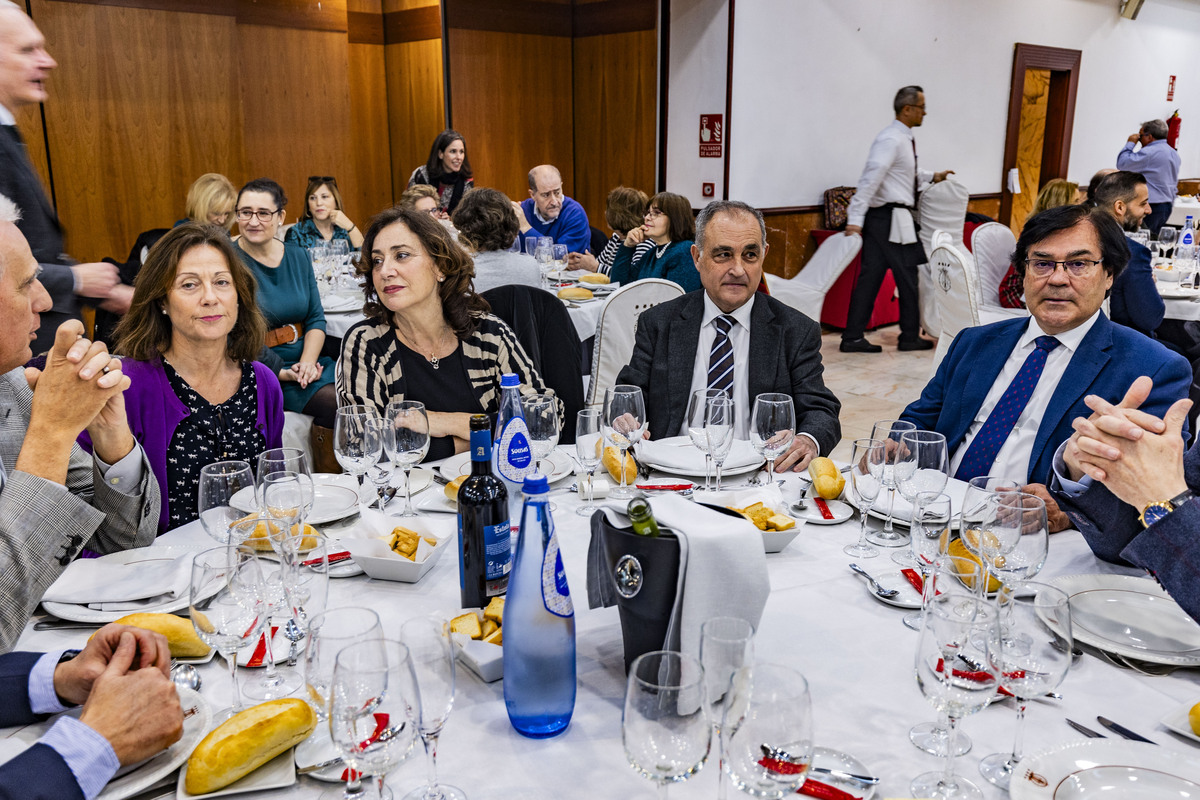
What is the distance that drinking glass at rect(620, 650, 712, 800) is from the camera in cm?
90

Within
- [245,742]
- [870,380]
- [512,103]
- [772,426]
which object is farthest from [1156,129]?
[245,742]

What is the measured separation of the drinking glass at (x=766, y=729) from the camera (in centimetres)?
91

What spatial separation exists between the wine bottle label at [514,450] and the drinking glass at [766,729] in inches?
31.8

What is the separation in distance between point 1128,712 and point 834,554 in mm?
561

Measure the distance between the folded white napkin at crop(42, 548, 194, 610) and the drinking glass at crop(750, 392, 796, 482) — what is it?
1073mm

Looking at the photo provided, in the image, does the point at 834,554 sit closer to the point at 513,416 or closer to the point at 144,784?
the point at 513,416

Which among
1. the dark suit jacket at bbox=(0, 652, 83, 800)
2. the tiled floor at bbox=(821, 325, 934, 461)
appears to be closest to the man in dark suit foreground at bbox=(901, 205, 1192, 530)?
the dark suit jacket at bbox=(0, 652, 83, 800)

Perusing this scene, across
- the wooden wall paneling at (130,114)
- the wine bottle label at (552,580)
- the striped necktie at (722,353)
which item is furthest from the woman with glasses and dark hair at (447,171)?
the wine bottle label at (552,580)

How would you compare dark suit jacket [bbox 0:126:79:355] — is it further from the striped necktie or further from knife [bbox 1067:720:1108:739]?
knife [bbox 1067:720:1108:739]

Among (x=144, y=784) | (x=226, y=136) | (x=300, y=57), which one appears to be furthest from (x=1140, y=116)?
→ (x=144, y=784)

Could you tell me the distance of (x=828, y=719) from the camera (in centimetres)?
119

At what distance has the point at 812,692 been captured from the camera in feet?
4.09

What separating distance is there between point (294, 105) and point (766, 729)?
25.9 ft

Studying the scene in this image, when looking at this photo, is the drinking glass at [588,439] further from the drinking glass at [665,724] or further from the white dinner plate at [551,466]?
the drinking glass at [665,724]
